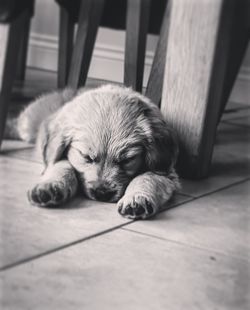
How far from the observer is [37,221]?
5.44 ft

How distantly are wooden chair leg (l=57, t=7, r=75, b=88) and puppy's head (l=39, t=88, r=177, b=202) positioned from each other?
6.08 feet

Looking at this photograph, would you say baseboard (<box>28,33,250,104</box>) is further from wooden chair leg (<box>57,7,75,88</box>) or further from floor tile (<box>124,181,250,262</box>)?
floor tile (<box>124,181,250,262</box>)

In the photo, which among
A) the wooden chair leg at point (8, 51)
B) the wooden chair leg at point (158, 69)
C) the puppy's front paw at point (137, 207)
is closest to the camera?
the puppy's front paw at point (137, 207)

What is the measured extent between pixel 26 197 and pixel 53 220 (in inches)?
8.8

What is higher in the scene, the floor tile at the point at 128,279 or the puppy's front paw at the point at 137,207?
the floor tile at the point at 128,279

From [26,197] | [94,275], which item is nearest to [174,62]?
[26,197]

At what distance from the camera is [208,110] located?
2.30 m

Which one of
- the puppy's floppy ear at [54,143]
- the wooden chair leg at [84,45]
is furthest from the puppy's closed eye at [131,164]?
the wooden chair leg at [84,45]

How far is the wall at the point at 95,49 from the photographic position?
4.95 meters

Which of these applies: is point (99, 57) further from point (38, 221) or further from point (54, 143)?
point (38, 221)

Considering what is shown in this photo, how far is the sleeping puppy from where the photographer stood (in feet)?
6.17

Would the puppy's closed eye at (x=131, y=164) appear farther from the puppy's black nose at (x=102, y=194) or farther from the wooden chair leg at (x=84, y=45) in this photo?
the wooden chair leg at (x=84, y=45)

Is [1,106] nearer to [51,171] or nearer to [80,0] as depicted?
[51,171]

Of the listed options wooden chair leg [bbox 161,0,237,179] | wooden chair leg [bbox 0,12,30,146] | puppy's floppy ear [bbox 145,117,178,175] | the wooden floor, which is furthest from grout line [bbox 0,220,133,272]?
wooden chair leg [bbox 0,12,30,146]
